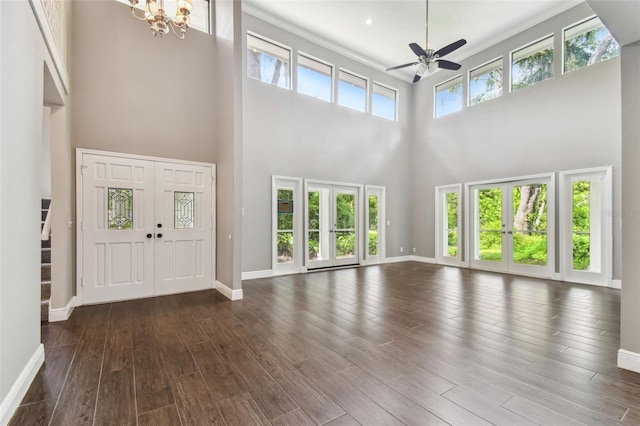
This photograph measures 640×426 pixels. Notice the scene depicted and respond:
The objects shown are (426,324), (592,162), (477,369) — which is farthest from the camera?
(592,162)

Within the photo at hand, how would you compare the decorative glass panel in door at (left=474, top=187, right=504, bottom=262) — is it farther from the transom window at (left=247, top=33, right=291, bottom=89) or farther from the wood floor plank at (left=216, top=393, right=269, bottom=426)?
the wood floor plank at (left=216, top=393, right=269, bottom=426)

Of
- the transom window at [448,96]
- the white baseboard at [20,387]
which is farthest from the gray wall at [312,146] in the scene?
the white baseboard at [20,387]

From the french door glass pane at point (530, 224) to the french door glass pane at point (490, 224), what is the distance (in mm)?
328

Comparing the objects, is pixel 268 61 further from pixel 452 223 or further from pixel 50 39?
pixel 452 223

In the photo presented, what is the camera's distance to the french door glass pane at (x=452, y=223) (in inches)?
309

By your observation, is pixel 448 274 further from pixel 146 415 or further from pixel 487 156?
pixel 146 415

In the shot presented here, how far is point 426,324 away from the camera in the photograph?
340cm

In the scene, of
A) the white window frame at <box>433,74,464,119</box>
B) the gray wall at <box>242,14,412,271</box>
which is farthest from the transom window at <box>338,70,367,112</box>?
the white window frame at <box>433,74,464,119</box>

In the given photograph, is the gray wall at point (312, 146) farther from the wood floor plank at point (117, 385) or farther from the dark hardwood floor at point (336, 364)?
the wood floor plank at point (117, 385)

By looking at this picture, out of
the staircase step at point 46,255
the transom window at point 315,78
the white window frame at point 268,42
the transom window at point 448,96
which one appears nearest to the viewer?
the staircase step at point 46,255

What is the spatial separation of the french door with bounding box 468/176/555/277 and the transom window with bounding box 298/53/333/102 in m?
4.42

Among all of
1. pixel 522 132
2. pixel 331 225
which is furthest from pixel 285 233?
pixel 522 132

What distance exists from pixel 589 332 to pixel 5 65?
5.39 m

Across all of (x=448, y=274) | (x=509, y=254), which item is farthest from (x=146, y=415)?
(x=509, y=254)
